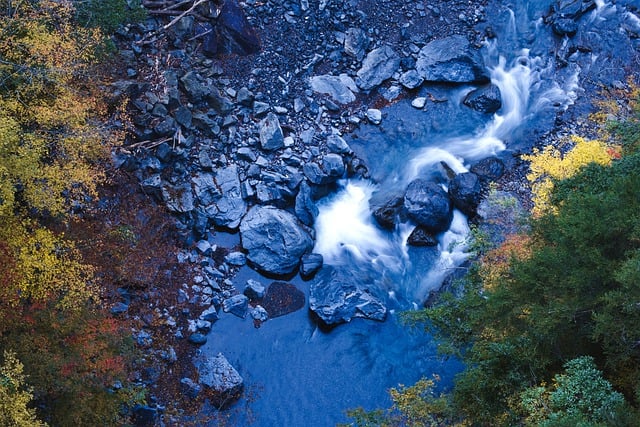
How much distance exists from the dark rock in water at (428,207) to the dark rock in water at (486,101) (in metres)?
6.03

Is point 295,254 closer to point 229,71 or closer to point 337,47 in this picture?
point 229,71

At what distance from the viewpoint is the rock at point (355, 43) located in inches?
1185

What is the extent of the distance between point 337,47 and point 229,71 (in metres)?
5.91

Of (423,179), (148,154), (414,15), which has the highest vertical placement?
(414,15)

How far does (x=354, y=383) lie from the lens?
21.8 metres

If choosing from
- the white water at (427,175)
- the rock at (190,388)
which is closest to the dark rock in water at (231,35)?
the white water at (427,175)

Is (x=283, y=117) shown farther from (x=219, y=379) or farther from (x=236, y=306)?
(x=219, y=379)

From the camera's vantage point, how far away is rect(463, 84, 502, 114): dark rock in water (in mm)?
29297

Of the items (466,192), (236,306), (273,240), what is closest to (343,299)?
(273,240)

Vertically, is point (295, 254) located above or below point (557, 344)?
below

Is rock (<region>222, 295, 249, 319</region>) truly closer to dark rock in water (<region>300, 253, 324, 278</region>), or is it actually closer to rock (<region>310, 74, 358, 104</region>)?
dark rock in water (<region>300, 253, 324, 278</region>)

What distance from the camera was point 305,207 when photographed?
25766 mm

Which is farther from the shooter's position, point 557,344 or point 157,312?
point 157,312

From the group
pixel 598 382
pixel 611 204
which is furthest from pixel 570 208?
pixel 598 382
